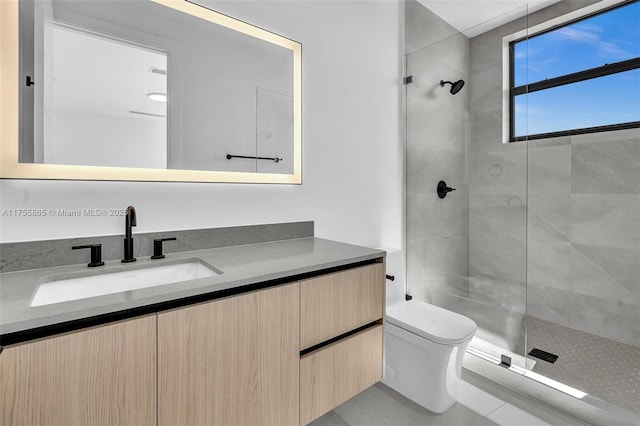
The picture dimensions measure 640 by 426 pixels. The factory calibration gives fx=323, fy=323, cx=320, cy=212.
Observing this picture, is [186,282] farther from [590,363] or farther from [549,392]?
[590,363]

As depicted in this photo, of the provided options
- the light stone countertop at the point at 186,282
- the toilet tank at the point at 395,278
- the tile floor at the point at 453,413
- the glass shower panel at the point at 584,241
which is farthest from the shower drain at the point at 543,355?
the light stone countertop at the point at 186,282

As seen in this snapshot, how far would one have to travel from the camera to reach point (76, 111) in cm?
120

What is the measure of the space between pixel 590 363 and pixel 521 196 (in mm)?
1067

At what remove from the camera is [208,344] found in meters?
0.93

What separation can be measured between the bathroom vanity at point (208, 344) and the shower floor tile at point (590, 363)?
3.98 ft

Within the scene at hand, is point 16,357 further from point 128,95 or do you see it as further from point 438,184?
point 438,184

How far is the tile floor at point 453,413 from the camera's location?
1589mm

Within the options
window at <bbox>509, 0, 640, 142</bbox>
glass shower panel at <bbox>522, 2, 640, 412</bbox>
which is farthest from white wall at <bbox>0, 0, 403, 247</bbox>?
glass shower panel at <bbox>522, 2, 640, 412</bbox>

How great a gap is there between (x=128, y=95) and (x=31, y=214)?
56 cm

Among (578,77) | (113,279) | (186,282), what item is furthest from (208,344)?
(578,77)

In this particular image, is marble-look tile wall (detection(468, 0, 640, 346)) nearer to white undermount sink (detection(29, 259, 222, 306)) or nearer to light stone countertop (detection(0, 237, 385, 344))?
light stone countertop (detection(0, 237, 385, 344))

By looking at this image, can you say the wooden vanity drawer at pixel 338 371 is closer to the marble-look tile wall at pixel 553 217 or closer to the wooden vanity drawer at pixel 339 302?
the wooden vanity drawer at pixel 339 302

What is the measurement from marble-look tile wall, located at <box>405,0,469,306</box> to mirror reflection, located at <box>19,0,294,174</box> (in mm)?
1073

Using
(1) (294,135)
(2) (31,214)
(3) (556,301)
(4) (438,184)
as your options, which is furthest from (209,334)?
(3) (556,301)
